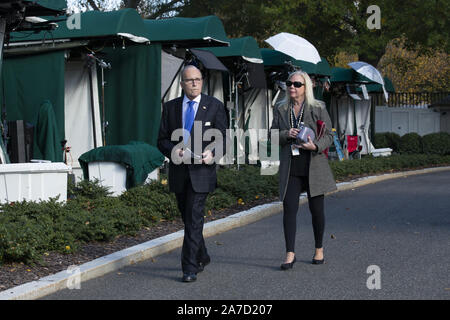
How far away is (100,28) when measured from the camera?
577 inches

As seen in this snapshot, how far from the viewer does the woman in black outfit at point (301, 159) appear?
25.7ft

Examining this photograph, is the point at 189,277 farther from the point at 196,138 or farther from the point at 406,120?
the point at 406,120

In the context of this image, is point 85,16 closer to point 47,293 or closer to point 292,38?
point 292,38

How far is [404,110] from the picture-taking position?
34.8 m

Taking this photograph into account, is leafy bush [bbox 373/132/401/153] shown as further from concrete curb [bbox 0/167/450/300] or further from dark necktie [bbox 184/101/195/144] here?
dark necktie [bbox 184/101/195/144]

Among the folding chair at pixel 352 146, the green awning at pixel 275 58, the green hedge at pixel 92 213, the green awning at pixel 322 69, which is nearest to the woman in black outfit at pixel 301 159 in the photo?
the green hedge at pixel 92 213

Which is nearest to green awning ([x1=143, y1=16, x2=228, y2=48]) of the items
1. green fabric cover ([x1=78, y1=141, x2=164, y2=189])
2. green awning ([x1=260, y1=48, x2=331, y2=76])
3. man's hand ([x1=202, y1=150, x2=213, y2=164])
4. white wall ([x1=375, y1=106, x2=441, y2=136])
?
green fabric cover ([x1=78, y1=141, x2=164, y2=189])

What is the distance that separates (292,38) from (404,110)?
54.5 ft

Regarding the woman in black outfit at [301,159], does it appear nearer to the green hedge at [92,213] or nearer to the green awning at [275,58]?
the green hedge at [92,213]

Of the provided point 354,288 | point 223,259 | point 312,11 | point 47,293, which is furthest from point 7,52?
point 312,11

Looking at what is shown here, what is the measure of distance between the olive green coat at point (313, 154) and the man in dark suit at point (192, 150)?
2.70 ft

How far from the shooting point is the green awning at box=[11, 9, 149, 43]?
14.6 m

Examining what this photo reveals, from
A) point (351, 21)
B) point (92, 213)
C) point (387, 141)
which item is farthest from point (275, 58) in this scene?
point (92, 213)

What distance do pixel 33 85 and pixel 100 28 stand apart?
5.64 feet
